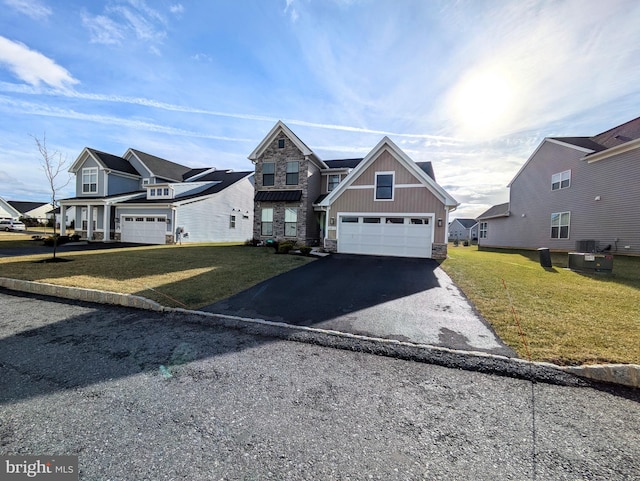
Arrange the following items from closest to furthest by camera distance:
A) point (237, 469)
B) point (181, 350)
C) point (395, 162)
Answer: point (237, 469) < point (181, 350) < point (395, 162)

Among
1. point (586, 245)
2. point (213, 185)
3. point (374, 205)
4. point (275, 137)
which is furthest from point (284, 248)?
point (586, 245)

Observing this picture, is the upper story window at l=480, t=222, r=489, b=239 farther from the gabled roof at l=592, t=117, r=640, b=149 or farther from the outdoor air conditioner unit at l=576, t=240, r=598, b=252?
the outdoor air conditioner unit at l=576, t=240, r=598, b=252

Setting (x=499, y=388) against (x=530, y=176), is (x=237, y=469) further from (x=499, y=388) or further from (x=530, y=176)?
(x=530, y=176)

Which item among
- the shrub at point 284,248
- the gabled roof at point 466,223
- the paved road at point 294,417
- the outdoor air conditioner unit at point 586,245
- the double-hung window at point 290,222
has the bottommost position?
the paved road at point 294,417

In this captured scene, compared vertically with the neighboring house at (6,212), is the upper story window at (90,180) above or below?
above

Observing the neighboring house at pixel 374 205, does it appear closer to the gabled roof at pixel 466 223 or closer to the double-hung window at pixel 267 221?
the double-hung window at pixel 267 221

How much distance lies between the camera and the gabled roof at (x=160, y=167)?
2590 centimetres

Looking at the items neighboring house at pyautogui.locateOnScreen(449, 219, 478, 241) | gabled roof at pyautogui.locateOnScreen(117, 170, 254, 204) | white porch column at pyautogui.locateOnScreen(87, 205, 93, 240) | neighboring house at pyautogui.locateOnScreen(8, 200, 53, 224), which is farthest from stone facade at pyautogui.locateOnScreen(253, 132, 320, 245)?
neighboring house at pyautogui.locateOnScreen(449, 219, 478, 241)

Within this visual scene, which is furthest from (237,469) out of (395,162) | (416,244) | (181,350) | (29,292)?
(395,162)

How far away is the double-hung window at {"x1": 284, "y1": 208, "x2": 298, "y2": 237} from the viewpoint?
1980 cm

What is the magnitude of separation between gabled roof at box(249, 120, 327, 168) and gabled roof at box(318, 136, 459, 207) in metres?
4.83

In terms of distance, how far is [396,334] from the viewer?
4738 millimetres

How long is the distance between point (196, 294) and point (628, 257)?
20932 millimetres

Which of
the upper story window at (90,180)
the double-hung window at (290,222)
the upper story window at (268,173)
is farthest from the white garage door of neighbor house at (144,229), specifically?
the double-hung window at (290,222)
